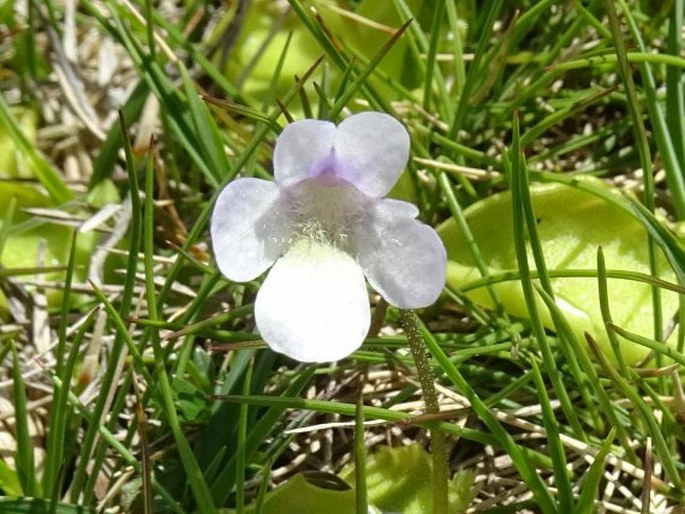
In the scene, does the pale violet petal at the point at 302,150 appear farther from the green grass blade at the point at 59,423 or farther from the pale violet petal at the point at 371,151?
the green grass blade at the point at 59,423

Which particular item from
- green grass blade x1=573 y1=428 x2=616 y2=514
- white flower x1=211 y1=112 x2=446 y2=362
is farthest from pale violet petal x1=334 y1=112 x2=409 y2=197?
green grass blade x1=573 y1=428 x2=616 y2=514

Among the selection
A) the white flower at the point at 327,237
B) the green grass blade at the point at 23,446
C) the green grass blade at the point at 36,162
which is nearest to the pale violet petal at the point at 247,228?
the white flower at the point at 327,237

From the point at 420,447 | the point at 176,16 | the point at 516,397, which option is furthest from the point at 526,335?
the point at 176,16

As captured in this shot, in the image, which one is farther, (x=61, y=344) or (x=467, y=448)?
(x=467, y=448)

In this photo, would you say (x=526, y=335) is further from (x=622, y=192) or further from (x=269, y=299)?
(x=269, y=299)

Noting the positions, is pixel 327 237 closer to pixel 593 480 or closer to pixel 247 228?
pixel 247 228
